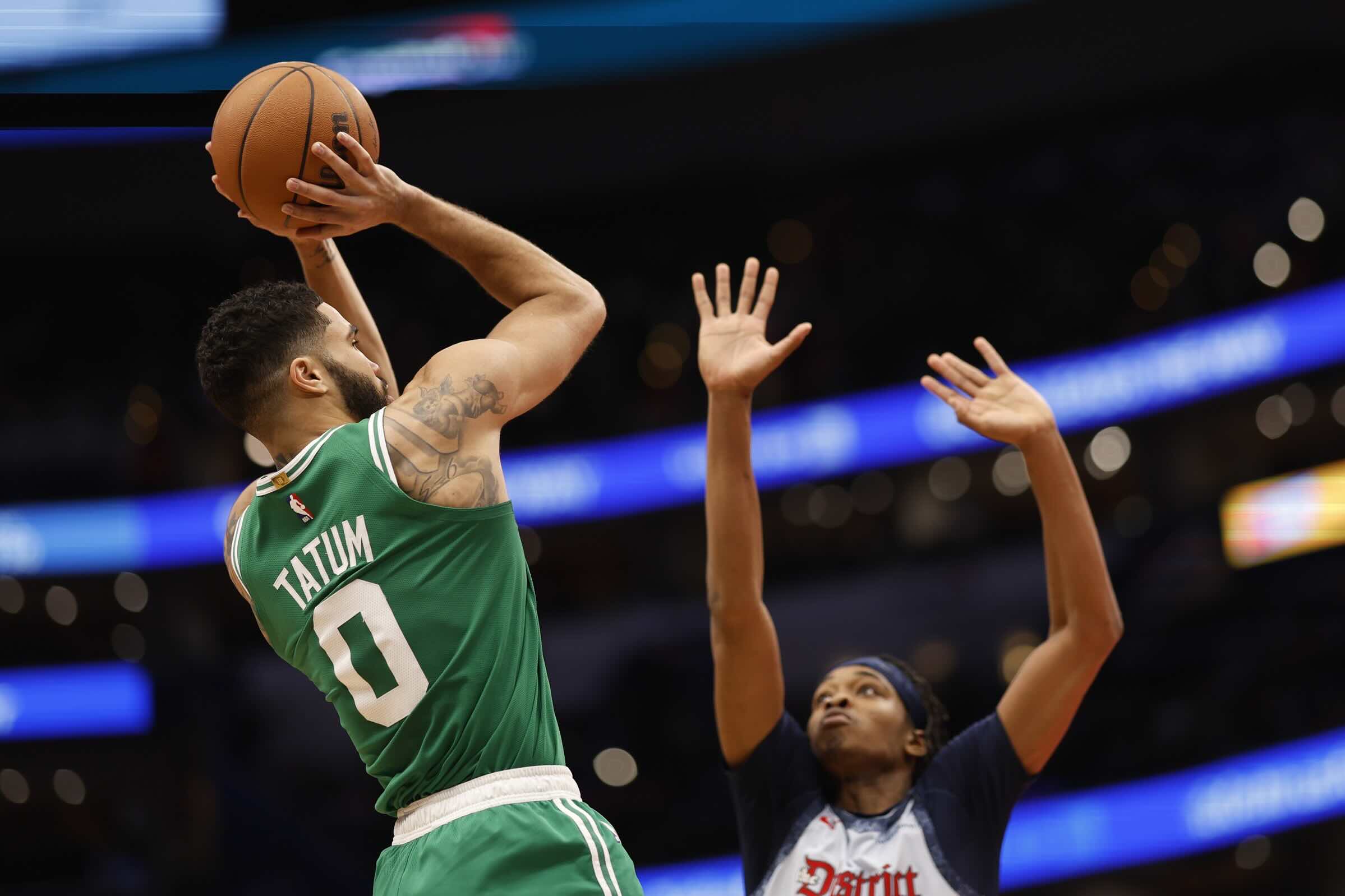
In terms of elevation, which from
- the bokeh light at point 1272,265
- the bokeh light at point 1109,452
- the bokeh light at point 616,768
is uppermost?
the bokeh light at point 1272,265

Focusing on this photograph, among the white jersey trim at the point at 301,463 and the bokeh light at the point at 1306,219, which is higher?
the bokeh light at the point at 1306,219

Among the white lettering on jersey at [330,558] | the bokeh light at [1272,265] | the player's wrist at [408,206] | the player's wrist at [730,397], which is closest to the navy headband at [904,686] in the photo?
the player's wrist at [730,397]

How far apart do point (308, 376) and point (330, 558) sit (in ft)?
1.36

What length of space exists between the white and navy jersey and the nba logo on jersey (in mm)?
1624

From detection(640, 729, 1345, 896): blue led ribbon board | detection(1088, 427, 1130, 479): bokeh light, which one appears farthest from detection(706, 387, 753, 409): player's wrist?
detection(1088, 427, 1130, 479): bokeh light

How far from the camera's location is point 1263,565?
15.2 metres

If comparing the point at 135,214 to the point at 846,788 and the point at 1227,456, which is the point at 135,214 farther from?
the point at 846,788

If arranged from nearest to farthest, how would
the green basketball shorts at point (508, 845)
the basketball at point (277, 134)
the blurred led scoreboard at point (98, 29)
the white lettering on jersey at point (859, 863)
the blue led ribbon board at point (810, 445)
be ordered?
the green basketball shorts at point (508, 845) → the basketball at point (277, 134) → the white lettering on jersey at point (859, 863) → the blurred led scoreboard at point (98, 29) → the blue led ribbon board at point (810, 445)

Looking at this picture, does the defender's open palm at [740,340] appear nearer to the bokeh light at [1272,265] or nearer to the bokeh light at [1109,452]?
Result: the bokeh light at [1109,452]

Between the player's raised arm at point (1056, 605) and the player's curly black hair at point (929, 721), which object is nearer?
the player's raised arm at point (1056, 605)

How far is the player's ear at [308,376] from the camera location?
3061mm

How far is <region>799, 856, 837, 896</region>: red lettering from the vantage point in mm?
3861

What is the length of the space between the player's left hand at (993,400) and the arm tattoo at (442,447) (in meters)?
1.45

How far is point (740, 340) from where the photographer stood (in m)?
4.05
